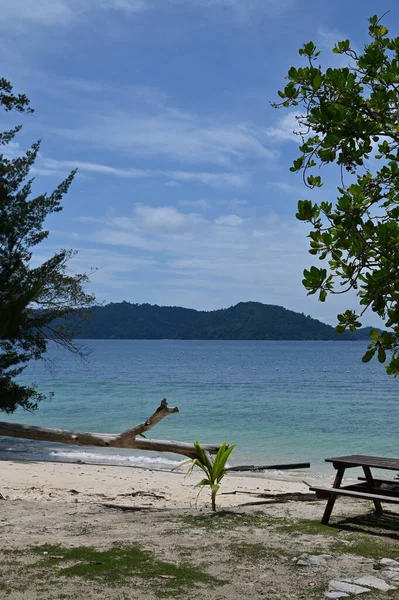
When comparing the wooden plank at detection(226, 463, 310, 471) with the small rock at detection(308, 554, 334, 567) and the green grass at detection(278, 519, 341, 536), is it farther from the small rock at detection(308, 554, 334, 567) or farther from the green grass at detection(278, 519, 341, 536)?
the small rock at detection(308, 554, 334, 567)

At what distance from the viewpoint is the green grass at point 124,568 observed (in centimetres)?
439

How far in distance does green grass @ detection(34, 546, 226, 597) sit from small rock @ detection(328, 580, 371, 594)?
796mm

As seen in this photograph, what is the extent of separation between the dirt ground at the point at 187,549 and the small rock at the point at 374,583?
0.10 metres

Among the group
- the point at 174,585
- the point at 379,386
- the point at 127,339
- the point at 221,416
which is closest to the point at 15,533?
the point at 174,585

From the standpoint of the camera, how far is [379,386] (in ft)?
152

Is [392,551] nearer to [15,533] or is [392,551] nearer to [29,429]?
[15,533]

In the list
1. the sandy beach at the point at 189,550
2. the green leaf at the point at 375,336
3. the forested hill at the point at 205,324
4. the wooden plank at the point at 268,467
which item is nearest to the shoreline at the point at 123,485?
the wooden plank at the point at 268,467

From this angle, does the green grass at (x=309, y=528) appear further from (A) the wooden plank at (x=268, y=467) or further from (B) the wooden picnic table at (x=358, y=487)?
(A) the wooden plank at (x=268, y=467)

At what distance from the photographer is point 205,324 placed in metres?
181

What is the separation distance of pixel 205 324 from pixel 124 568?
579ft

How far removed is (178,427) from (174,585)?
67.2 feet

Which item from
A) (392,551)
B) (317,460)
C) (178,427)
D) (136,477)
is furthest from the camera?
(178,427)

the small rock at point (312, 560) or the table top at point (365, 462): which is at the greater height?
the table top at point (365, 462)

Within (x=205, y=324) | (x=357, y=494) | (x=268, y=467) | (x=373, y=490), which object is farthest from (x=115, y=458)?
(x=205, y=324)
